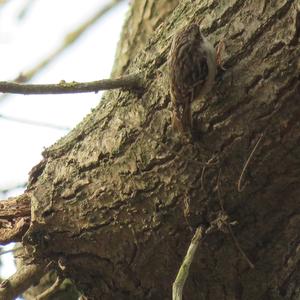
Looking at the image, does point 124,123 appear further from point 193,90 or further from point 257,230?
point 257,230

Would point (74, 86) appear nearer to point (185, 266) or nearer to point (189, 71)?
point (189, 71)

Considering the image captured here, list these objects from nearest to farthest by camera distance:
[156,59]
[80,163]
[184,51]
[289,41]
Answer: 1. [289,41]
2. [184,51]
3. [156,59]
4. [80,163]

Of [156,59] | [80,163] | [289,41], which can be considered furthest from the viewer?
[80,163]

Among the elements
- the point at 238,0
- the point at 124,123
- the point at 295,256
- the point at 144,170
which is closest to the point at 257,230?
the point at 295,256

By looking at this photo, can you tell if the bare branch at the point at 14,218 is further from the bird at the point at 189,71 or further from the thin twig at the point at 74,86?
the bird at the point at 189,71

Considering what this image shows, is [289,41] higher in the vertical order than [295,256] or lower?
higher

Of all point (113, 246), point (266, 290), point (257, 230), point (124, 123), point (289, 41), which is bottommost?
point (266, 290)

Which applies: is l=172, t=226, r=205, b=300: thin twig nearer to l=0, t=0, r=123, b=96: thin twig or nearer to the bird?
the bird
